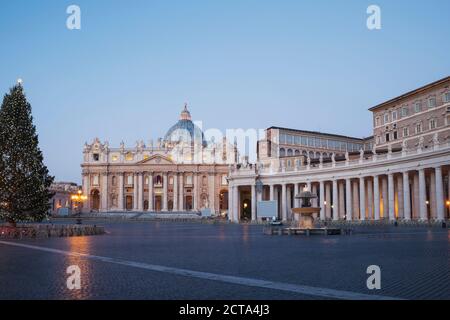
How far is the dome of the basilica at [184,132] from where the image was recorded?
158000 mm

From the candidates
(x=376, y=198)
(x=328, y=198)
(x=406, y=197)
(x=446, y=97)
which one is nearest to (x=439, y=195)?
(x=406, y=197)

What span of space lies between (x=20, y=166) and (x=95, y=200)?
110929mm

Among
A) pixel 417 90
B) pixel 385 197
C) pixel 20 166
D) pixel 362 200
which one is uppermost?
pixel 417 90

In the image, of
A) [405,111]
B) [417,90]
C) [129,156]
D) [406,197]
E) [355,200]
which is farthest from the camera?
[129,156]

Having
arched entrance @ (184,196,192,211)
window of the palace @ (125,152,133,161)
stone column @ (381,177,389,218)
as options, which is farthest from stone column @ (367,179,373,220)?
window of the palace @ (125,152,133,161)

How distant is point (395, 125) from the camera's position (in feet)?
263

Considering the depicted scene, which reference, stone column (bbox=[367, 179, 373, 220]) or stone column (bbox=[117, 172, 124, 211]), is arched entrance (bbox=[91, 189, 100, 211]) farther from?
stone column (bbox=[367, 179, 373, 220])

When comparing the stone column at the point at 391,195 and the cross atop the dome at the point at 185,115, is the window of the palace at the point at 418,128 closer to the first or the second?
the stone column at the point at 391,195

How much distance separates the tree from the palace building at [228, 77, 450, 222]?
125 ft

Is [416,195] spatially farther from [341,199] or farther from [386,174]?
[341,199]

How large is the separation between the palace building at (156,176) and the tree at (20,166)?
10025 centimetres

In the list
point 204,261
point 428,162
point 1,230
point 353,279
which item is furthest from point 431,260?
A: point 428,162

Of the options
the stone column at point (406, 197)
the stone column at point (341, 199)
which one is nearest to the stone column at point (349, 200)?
the stone column at point (341, 199)

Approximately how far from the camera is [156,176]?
144m
